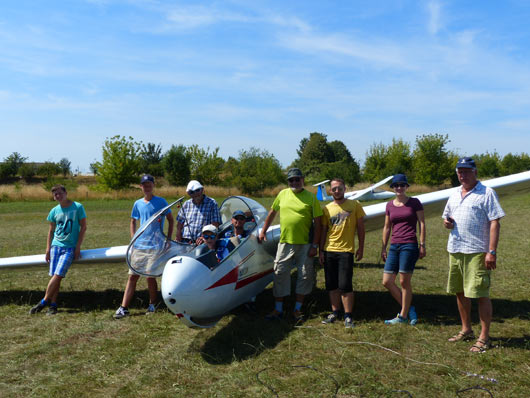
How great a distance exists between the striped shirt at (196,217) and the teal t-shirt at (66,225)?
5.34 feet

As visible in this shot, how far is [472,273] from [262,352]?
239 cm

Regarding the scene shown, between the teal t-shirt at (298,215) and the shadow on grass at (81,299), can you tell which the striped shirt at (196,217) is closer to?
the teal t-shirt at (298,215)

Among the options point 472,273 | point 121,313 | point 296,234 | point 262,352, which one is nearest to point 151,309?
point 121,313

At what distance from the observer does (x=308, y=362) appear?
414cm

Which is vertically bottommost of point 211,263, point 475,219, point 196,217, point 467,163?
point 211,263

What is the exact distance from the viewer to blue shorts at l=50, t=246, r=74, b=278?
5.82 metres

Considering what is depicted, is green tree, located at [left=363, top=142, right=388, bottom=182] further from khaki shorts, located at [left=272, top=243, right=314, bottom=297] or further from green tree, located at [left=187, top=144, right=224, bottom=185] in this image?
khaki shorts, located at [left=272, top=243, right=314, bottom=297]

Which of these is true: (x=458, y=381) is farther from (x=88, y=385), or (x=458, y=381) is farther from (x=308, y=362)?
(x=88, y=385)

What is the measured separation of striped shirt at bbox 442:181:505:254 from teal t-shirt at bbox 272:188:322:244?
1641mm

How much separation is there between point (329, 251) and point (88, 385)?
10.0ft

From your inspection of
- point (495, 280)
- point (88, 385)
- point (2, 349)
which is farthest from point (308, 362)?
point (495, 280)

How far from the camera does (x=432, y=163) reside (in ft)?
155

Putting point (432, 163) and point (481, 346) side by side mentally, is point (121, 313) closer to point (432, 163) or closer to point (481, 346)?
point (481, 346)

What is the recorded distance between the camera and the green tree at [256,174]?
40188 mm
